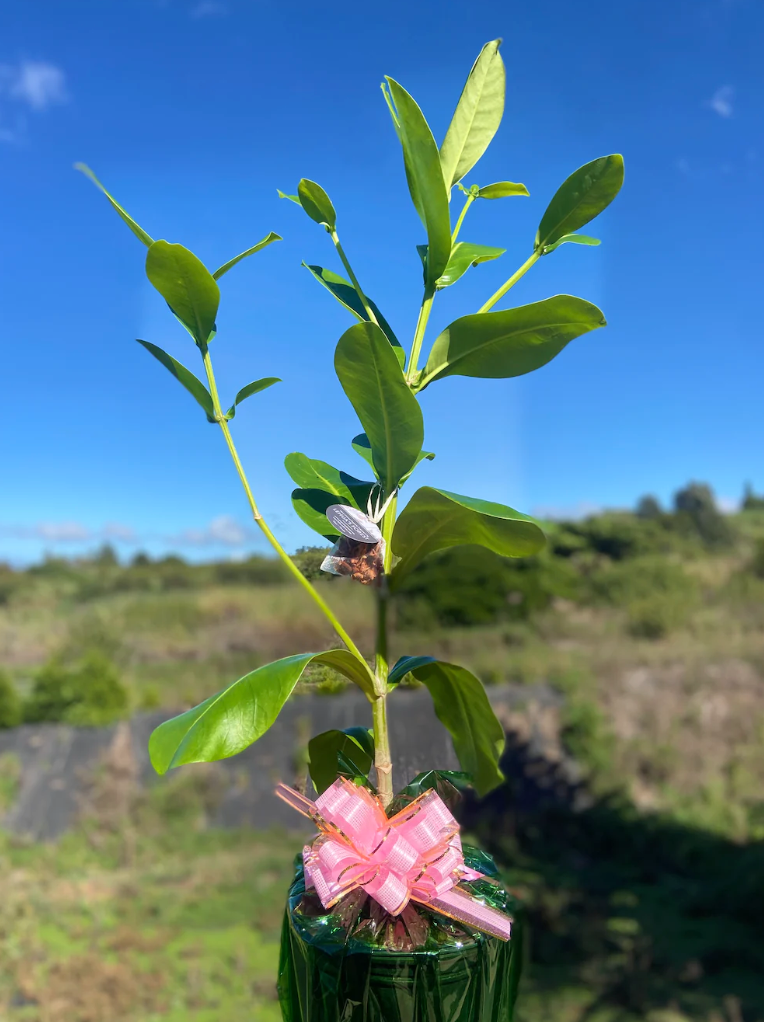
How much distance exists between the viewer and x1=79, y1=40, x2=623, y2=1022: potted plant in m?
0.41

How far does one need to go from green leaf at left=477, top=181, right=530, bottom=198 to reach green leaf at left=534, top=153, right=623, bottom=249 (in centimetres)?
5

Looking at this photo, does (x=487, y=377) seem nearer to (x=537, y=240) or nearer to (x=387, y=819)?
(x=537, y=240)

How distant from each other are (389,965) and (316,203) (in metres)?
0.47

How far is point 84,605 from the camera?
4.52 metres

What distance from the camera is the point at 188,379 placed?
460 millimetres

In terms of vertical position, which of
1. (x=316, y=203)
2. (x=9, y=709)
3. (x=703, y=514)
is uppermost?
(x=703, y=514)

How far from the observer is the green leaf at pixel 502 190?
513 mm

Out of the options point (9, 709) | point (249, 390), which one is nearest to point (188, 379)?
point (249, 390)

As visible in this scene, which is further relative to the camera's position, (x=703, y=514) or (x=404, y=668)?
(x=703, y=514)

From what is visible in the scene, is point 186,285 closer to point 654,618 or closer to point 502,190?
point 502,190

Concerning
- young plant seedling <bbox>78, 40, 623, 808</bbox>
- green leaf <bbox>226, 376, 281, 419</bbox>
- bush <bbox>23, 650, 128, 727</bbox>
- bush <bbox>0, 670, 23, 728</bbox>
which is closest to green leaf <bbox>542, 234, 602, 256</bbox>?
young plant seedling <bbox>78, 40, 623, 808</bbox>

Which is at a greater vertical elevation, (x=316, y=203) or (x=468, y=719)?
(x=316, y=203)

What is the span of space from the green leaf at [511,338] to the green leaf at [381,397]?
0.05 m

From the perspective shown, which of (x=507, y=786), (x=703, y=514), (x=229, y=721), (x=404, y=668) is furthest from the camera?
(x=703, y=514)
